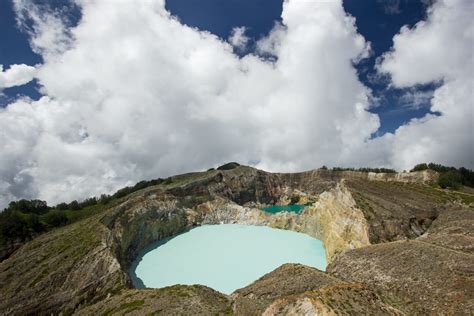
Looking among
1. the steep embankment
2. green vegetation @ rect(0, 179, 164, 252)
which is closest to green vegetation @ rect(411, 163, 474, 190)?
the steep embankment

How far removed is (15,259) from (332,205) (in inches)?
1684

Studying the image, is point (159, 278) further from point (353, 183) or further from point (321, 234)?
point (353, 183)

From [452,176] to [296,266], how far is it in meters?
64.1

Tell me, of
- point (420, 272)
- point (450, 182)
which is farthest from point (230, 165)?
point (420, 272)

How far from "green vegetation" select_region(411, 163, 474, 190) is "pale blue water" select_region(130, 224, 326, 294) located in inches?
1417

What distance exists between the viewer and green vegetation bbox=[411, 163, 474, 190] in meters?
61.2

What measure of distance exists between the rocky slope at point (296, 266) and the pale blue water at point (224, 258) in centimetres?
276

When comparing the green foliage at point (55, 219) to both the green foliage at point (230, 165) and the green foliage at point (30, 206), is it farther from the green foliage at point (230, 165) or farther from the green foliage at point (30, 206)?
the green foliage at point (230, 165)

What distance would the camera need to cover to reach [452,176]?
2648 inches

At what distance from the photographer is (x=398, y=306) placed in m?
14.7

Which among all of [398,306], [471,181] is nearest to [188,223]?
[398,306]

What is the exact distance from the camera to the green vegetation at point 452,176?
61.2 m

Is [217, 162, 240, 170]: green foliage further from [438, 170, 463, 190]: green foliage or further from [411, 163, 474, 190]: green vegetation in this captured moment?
[438, 170, 463, 190]: green foliage

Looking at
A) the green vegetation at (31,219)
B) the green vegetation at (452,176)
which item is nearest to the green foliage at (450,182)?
the green vegetation at (452,176)
